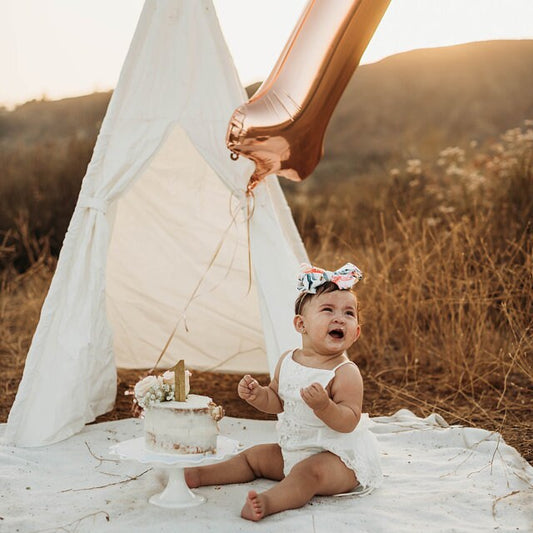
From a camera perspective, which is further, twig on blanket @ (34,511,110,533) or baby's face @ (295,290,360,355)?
baby's face @ (295,290,360,355)

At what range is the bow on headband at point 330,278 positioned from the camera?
106 inches

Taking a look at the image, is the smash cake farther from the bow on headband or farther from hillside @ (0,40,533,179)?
hillside @ (0,40,533,179)

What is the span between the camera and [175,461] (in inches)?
96.4

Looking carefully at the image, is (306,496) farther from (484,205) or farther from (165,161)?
(484,205)

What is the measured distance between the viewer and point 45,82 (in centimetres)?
1461

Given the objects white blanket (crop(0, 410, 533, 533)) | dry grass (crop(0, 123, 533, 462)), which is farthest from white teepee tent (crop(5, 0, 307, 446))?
dry grass (crop(0, 123, 533, 462))

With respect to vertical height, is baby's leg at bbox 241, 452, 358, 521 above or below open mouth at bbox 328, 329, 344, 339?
below

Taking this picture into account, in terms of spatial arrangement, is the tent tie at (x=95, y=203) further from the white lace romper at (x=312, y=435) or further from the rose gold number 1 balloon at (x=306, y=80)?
the white lace romper at (x=312, y=435)

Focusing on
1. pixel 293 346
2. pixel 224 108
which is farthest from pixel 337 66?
pixel 293 346

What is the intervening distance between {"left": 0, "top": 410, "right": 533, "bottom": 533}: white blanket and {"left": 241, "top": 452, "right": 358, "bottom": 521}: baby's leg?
3cm

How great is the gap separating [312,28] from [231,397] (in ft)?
6.87

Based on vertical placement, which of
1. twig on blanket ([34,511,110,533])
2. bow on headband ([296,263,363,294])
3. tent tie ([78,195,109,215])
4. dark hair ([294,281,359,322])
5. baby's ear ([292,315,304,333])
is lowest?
twig on blanket ([34,511,110,533])

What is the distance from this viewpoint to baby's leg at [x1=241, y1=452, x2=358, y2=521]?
2.47 meters

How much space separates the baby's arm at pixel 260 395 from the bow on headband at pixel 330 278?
34cm
